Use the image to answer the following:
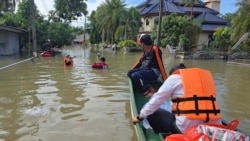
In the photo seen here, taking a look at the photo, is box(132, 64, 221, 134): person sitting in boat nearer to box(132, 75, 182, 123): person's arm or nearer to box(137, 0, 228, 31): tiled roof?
box(132, 75, 182, 123): person's arm

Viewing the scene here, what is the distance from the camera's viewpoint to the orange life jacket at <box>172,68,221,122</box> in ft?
11.5

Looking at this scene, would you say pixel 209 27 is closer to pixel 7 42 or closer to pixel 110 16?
pixel 110 16

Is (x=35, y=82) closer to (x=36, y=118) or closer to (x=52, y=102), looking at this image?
(x=52, y=102)

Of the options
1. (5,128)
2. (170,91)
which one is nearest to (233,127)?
(170,91)

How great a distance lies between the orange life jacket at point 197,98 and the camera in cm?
350

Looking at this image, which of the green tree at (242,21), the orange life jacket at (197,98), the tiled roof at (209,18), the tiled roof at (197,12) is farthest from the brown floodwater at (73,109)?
the tiled roof at (209,18)

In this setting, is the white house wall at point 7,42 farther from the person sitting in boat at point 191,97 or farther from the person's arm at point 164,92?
the person sitting in boat at point 191,97

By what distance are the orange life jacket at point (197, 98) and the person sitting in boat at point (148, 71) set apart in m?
3.29

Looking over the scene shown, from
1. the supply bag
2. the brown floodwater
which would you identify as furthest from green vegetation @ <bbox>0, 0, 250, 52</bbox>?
the supply bag

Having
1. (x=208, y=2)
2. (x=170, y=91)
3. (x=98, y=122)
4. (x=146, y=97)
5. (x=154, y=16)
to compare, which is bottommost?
(x=98, y=122)

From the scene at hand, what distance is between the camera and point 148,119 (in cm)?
451

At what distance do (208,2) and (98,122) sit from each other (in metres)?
51.2

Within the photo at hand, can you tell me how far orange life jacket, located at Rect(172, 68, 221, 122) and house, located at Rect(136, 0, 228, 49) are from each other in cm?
3652

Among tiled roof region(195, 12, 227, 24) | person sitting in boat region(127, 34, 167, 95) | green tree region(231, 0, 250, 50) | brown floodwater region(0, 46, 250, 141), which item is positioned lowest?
brown floodwater region(0, 46, 250, 141)
